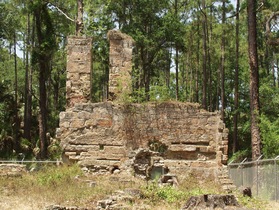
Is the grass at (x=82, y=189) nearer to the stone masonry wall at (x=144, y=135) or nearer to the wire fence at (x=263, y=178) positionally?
the stone masonry wall at (x=144, y=135)

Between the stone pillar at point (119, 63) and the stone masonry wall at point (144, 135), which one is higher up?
the stone pillar at point (119, 63)

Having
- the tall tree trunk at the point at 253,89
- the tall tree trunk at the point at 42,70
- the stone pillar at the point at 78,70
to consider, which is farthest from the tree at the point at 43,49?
the tall tree trunk at the point at 253,89

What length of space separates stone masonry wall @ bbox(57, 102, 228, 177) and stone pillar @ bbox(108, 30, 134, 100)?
131 centimetres

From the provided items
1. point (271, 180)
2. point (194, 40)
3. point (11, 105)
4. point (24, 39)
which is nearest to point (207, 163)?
point (271, 180)

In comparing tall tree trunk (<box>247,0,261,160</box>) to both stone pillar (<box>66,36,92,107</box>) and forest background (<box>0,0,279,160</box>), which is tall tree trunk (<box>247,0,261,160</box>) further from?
stone pillar (<box>66,36,92,107</box>)

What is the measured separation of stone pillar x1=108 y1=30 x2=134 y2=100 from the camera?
15.6 m

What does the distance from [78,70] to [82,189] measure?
19.1 feet

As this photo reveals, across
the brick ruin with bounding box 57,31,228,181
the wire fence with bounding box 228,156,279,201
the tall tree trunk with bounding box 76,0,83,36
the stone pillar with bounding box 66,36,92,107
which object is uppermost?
the tall tree trunk with bounding box 76,0,83,36

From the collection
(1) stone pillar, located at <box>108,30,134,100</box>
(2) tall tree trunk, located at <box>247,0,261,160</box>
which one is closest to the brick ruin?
(1) stone pillar, located at <box>108,30,134,100</box>

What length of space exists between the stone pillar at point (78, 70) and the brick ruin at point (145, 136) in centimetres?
161

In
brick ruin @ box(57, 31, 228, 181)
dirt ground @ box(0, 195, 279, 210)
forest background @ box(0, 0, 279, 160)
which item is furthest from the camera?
forest background @ box(0, 0, 279, 160)

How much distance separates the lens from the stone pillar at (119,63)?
15.6 m

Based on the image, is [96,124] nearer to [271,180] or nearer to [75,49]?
[75,49]

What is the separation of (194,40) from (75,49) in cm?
2591
